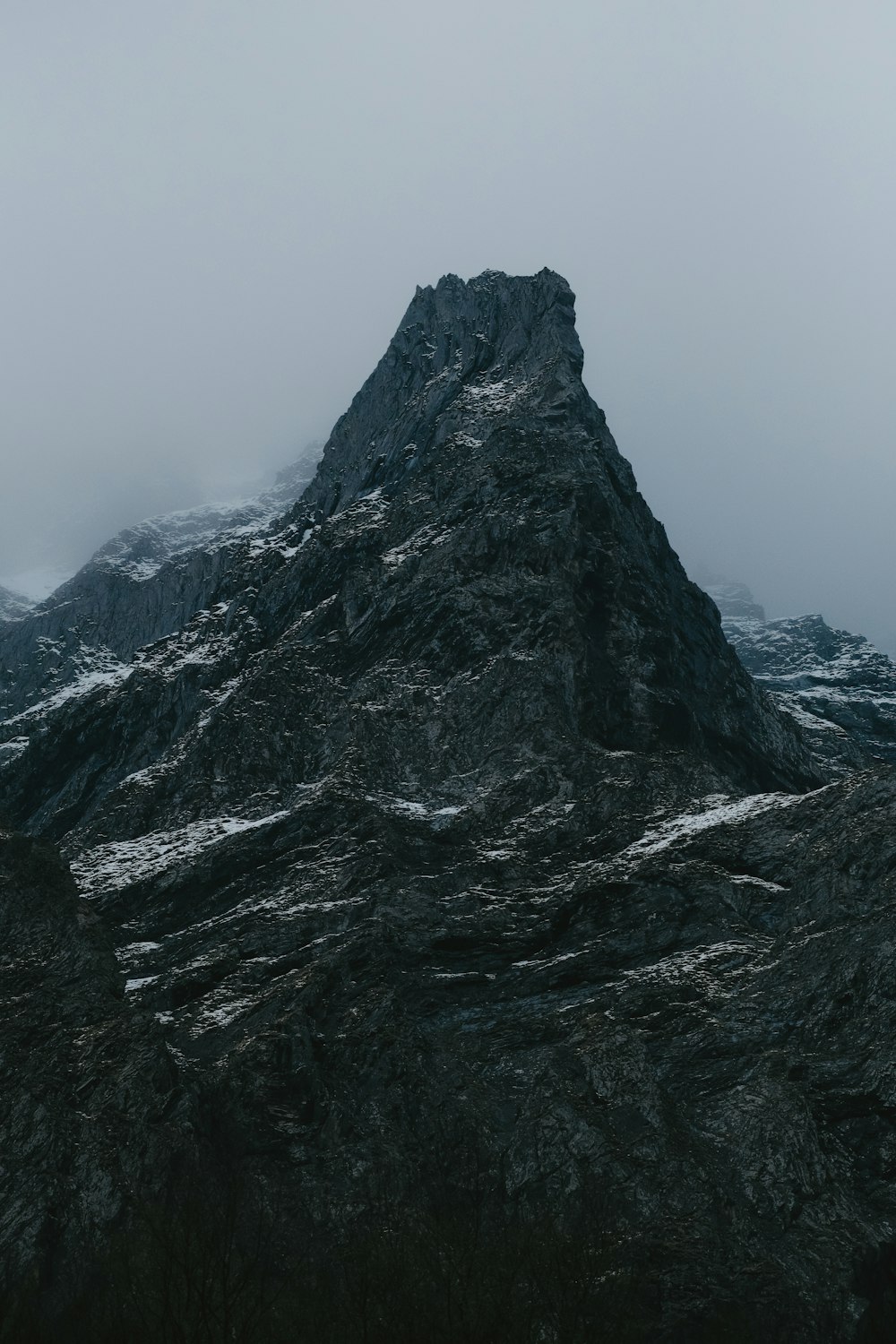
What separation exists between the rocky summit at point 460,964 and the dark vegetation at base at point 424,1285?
0.99 ft

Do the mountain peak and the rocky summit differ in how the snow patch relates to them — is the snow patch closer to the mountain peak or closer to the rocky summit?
the rocky summit

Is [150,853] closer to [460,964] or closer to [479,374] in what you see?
[460,964]

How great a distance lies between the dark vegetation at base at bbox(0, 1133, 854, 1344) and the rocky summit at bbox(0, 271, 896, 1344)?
301 millimetres

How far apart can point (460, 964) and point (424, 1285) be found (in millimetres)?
46583

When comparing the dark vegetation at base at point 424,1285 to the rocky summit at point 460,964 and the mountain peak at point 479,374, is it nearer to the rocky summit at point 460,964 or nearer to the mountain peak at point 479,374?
the rocky summit at point 460,964

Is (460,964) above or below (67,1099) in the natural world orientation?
above

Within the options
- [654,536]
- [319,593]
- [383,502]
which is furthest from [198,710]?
[654,536]

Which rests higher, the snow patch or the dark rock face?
the snow patch

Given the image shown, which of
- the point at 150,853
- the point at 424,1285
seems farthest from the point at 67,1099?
the point at 150,853

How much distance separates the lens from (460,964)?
97.0 metres

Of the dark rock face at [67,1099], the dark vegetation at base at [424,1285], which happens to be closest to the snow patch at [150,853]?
the dark rock face at [67,1099]

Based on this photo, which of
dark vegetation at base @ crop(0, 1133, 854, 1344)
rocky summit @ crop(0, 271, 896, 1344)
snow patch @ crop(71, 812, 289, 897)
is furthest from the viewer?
snow patch @ crop(71, 812, 289, 897)

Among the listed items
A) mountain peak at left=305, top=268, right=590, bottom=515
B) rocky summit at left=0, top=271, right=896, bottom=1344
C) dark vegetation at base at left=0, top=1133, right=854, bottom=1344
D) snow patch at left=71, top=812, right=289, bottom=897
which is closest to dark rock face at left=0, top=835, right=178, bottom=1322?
rocky summit at left=0, top=271, right=896, bottom=1344

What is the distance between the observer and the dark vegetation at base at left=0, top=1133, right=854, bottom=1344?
47.0 meters
